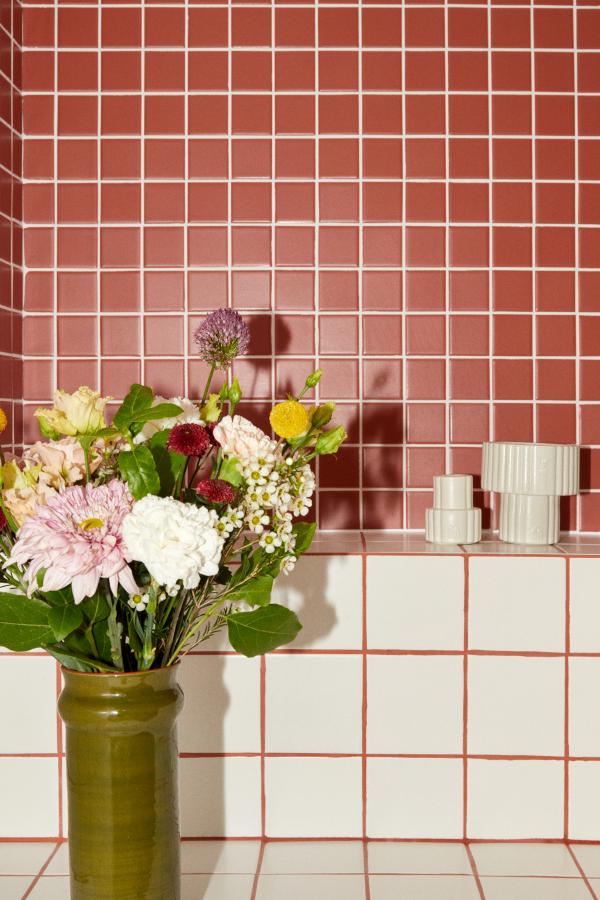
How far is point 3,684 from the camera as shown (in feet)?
3.58

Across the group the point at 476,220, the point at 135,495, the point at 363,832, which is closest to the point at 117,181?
the point at 476,220

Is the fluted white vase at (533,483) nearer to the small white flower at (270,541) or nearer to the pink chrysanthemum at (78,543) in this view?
the small white flower at (270,541)

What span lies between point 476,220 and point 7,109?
0.75 meters

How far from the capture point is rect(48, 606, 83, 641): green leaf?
0.73 metres

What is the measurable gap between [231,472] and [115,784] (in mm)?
327

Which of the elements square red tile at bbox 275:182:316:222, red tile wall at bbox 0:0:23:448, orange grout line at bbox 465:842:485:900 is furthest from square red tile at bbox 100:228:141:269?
orange grout line at bbox 465:842:485:900

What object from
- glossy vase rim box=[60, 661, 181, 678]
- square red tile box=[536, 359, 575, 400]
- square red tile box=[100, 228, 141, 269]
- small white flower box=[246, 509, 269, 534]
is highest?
square red tile box=[100, 228, 141, 269]

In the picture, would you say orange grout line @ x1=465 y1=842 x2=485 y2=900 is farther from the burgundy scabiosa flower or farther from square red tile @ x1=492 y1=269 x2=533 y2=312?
square red tile @ x1=492 y1=269 x2=533 y2=312

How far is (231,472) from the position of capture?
2.58ft

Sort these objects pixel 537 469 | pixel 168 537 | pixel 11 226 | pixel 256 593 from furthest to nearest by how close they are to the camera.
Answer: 1. pixel 11 226
2. pixel 537 469
3. pixel 256 593
4. pixel 168 537

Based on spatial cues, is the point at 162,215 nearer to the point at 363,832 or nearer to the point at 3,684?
the point at 3,684

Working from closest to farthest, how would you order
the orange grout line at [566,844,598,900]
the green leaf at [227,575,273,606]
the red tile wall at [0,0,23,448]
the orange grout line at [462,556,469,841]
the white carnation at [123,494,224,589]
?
1. the white carnation at [123,494,224,589]
2. the green leaf at [227,575,273,606]
3. the orange grout line at [566,844,598,900]
4. the orange grout line at [462,556,469,841]
5. the red tile wall at [0,0,23,448]

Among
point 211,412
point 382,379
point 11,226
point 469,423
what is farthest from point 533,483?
point 11,226

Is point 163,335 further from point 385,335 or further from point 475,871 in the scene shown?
point 475,871
